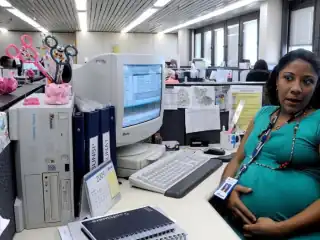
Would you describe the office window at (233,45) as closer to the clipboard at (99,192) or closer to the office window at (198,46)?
the office window at (198,46)

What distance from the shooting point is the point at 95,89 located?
148 cm

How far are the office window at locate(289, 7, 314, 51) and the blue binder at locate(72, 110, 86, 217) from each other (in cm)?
571

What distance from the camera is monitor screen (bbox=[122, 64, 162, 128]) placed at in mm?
1514

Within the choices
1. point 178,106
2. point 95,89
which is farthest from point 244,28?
point 95,89

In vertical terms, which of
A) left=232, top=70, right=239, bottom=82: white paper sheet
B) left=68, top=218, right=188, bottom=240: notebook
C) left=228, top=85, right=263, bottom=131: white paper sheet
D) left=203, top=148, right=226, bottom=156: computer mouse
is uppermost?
left=232, top=70, right=239, bottom=82: white paper sheet

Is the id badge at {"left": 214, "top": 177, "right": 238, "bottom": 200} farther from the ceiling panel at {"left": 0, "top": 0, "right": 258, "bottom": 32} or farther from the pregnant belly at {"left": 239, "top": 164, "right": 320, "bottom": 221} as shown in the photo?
the ceiling panel at {"left": 0, "top": 0, "right": 258, "bottom": 32}

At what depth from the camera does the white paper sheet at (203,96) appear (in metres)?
2.06

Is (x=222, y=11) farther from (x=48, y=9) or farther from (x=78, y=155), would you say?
(x=78, y=155)

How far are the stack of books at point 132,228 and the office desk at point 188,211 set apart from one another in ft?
0.40

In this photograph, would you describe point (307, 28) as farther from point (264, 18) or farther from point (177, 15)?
point (177, 15)

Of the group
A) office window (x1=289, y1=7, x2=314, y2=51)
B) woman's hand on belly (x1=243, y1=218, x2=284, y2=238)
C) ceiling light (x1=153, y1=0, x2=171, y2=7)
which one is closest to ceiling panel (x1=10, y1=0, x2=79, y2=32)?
ceiling light (x1=153, y1=0, x2=171, y2=7)

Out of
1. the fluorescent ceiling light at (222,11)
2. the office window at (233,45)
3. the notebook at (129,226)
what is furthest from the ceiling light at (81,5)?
the notebook at (129,226)

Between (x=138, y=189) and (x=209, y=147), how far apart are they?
0.77 meters

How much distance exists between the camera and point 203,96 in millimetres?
2080
